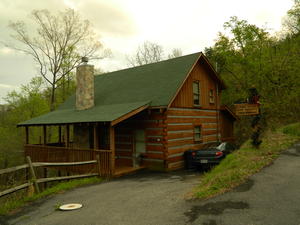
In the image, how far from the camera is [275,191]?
21.6 feet

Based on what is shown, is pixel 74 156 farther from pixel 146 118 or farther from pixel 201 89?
pixel 201 89

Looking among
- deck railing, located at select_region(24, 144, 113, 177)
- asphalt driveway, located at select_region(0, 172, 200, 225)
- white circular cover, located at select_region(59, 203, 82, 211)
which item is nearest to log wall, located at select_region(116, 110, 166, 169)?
deck railing, located at select_region(24, 144, 113, 177)

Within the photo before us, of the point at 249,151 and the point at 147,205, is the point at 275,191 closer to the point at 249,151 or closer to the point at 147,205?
the point at 147,205

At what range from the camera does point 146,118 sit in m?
14.9

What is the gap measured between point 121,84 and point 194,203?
47.7 ft

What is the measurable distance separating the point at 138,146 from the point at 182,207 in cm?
927

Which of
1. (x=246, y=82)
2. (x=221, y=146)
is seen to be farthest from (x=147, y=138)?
(x=246, y=82)

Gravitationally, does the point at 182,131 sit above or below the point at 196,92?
below

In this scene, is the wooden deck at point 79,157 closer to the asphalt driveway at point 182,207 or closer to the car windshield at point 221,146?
the asphalt driveway at point 182,207

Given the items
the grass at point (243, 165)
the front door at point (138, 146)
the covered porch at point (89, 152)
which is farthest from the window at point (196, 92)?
the covered porch at point (89, 152)

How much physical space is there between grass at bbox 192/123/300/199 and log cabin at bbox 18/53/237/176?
184 inches

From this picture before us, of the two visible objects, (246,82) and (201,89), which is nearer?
(201,89)

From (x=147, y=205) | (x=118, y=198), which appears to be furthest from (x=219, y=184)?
(x=118, y=198)

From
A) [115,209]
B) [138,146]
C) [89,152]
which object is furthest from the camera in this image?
[138,146]
